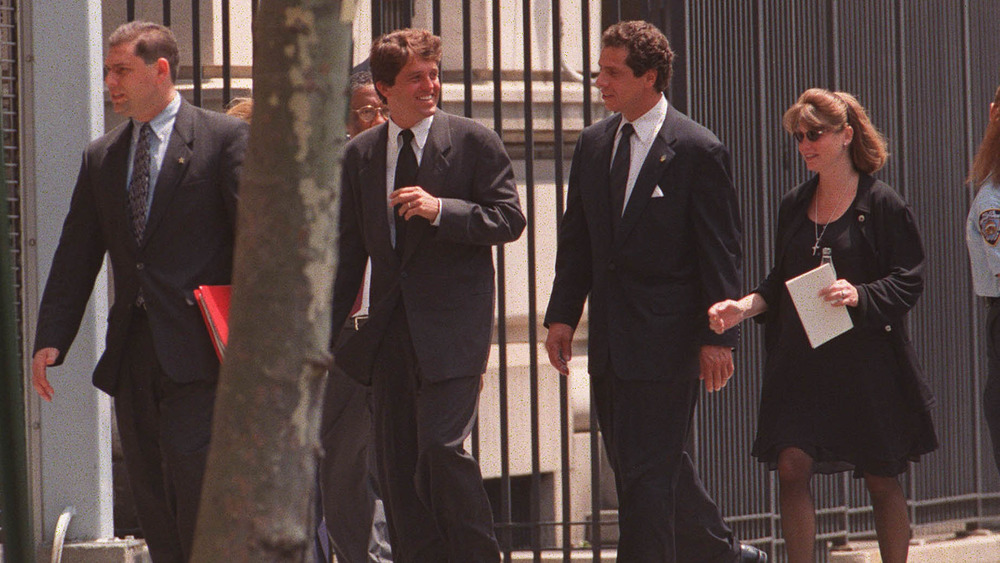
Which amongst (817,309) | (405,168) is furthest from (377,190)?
(817,309)

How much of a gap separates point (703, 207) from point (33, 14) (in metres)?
2.78

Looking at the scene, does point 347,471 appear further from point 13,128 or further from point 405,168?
point 13,128

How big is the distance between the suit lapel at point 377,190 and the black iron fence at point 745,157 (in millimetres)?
1029

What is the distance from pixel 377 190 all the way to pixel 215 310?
2.62 feet

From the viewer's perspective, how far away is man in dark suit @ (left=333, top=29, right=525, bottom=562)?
5043 millimetres

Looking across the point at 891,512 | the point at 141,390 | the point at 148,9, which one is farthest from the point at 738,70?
the point at 141,390

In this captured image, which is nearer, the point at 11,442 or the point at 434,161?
the point at 11,442

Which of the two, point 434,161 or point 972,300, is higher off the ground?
point 434,161

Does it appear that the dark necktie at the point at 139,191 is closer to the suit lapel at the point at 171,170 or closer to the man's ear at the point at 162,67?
the suit lapel at the point at 171,170

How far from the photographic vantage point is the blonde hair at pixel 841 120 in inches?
225

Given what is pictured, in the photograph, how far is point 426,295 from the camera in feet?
16.9

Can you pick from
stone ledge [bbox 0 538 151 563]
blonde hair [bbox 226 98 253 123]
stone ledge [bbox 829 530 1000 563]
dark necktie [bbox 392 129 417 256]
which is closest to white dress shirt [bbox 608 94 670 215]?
dark necktie [bbox 392 129 417 256]

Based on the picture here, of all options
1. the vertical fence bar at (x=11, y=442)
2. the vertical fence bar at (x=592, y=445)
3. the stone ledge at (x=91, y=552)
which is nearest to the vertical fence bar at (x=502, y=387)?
the vertical fence bar at (x=592, y=445)

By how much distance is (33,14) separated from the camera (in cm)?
612
